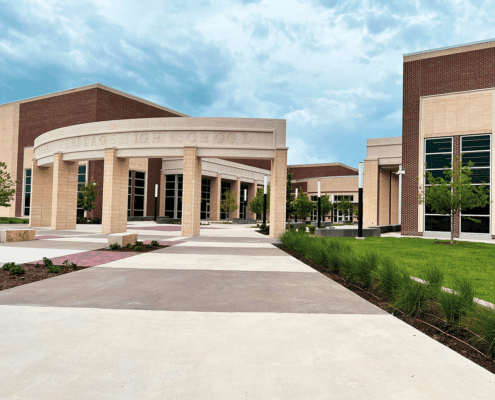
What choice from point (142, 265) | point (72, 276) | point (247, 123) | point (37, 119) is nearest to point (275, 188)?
point (247, 123)

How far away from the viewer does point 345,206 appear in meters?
55.7

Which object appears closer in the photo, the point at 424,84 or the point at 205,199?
the point at 424,84

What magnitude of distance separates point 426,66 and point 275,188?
15489mm

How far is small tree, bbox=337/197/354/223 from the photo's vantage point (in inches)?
2190

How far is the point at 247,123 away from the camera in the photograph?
2125cm

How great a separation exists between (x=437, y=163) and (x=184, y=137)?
1857 centimetres

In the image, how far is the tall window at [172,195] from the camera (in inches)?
1943

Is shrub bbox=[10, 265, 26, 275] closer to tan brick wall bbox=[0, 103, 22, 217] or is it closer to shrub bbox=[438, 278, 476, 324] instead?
shrub bbox=[438, 278, 476, 324]


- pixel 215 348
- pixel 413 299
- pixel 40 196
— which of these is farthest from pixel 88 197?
pixel 413 299

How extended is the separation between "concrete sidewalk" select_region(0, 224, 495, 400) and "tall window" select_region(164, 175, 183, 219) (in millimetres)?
43020

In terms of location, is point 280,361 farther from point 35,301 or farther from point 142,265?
point 142,265

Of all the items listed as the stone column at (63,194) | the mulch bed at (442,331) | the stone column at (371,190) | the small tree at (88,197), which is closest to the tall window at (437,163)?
the stone column at (371,190)

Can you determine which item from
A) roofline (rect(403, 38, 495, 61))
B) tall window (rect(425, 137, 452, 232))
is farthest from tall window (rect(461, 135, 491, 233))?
roofline (rect(403, 38, 495, 61))

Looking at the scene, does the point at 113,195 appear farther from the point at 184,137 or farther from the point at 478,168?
the point at 478,168
